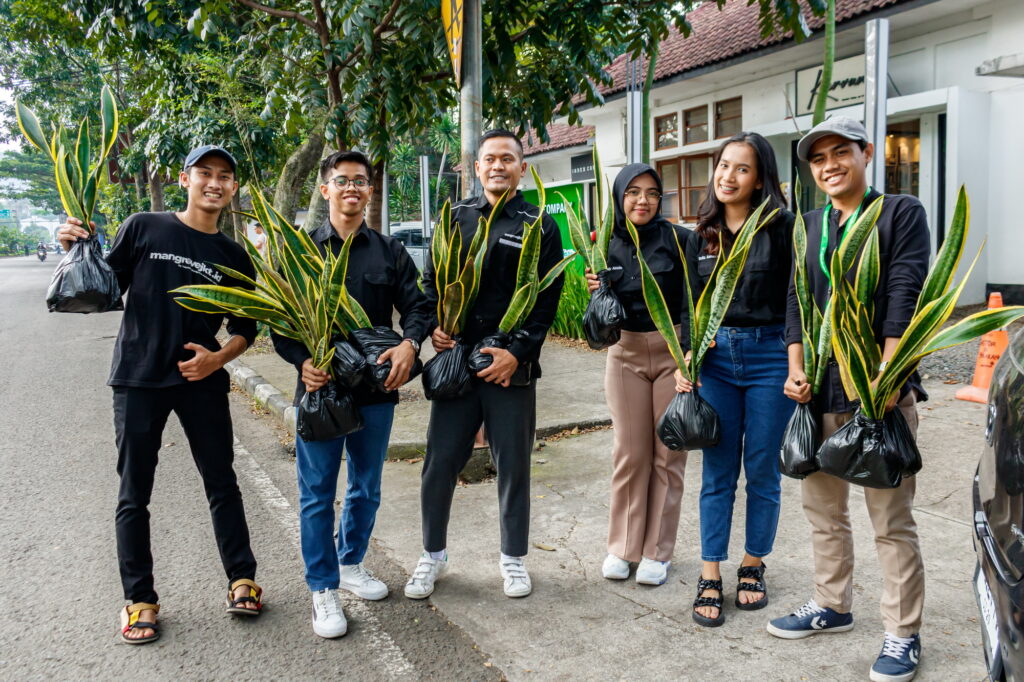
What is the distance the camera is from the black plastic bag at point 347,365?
299cm

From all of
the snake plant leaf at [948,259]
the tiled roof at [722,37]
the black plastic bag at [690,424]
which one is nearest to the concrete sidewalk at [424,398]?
the black plastic bag at [690,424]

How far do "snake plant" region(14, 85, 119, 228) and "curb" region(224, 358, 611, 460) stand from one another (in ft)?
Answer: 7.90

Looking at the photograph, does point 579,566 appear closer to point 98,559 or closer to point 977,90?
point 98,559

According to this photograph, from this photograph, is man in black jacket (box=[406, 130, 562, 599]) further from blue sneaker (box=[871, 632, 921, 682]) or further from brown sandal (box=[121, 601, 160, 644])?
blue sneaker (box=[871, 632, 921, 682])

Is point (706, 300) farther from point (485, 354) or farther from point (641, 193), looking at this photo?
point (485, 354)

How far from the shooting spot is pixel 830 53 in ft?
27.5

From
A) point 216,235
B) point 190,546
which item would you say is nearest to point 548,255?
point 216,235

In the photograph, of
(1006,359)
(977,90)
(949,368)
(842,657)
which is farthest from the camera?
(977,90)


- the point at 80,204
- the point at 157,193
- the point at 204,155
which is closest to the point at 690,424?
the point at 204,155

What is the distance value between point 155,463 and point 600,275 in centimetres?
188

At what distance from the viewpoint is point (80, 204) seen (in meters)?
2.97

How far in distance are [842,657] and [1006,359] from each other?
1206mm

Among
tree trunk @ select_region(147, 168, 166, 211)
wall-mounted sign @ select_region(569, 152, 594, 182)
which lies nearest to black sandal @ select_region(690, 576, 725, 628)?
wall-mounted sign @ select_region(569, 152, 594, 182)

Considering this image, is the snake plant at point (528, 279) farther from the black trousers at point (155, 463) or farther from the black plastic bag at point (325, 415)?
the black trousers at point (155, 463)
